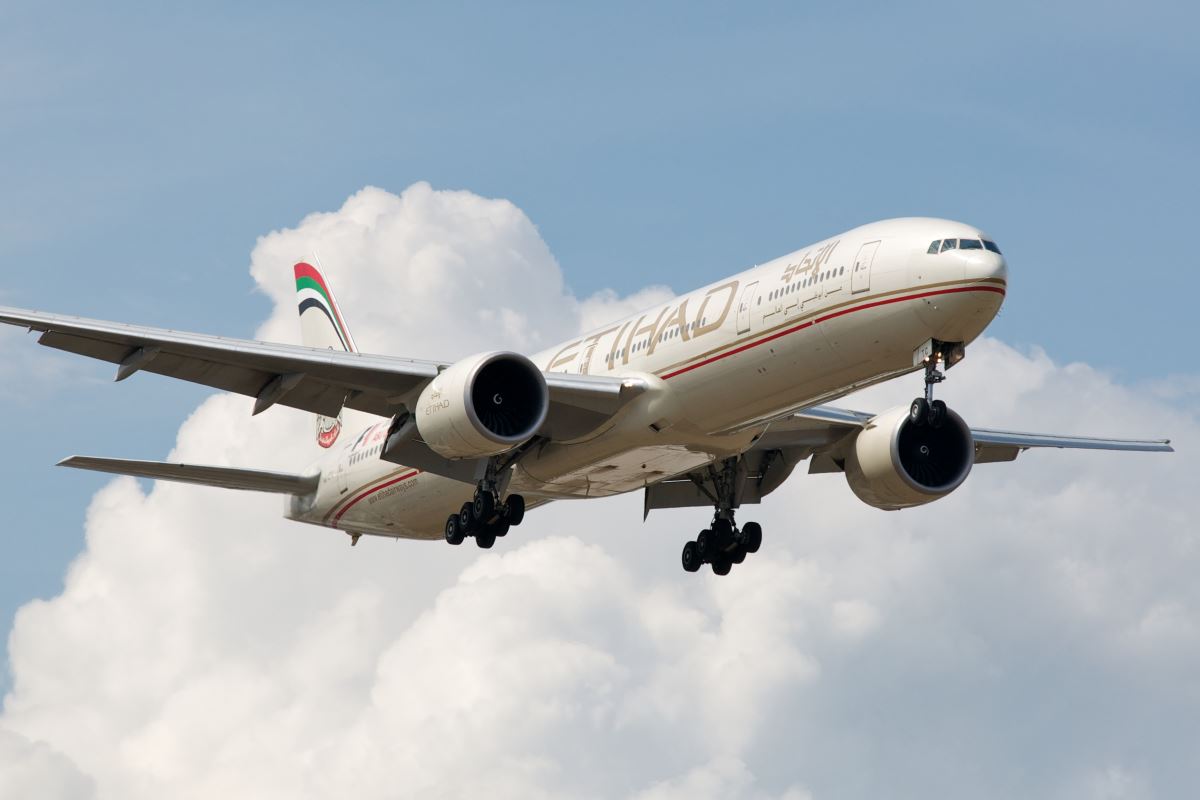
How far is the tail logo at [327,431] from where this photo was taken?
168 ft

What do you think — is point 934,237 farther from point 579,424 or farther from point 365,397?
point 365,397

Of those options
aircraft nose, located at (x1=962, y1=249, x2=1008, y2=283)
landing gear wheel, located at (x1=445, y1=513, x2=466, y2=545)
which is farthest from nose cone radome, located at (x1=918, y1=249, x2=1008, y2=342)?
landing gear wheel, located at (x1=445, y1=513, x2=466, y2=545)

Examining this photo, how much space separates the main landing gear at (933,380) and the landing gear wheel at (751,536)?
1007 centimetres

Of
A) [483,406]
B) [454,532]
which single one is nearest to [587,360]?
[483,406]

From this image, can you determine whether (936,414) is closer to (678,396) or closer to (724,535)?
(678,396)

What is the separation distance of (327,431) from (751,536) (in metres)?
14.1

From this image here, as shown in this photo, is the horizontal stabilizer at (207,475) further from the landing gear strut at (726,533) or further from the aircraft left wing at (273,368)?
the landing gear strut at (726,533)

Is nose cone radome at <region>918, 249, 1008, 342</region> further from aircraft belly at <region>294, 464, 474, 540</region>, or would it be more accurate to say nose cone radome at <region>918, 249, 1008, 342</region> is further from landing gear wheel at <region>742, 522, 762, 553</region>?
aircraft belly at <region>294, 464, 474, 540</region>

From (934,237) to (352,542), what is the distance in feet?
65.7

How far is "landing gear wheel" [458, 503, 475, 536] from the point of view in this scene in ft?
131

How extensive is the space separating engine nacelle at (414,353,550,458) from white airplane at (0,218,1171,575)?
4cm

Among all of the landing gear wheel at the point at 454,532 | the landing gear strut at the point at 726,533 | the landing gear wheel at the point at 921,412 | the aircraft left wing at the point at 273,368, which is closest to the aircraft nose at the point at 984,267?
the landing gear wheel at the point at 921,412

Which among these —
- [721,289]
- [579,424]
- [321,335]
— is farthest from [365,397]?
[321,335]

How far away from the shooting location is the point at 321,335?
5481 cm
